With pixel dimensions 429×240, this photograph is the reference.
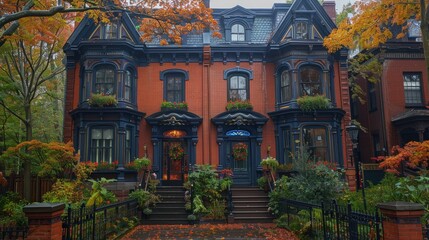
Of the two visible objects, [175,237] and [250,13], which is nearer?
[175,237]

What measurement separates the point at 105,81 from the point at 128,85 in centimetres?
125

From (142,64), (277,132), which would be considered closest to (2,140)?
(142,64)

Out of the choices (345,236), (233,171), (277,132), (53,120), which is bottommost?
(345,236)

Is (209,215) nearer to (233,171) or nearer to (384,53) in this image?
(233,171)

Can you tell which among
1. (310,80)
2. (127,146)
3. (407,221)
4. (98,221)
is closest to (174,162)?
(127,146)

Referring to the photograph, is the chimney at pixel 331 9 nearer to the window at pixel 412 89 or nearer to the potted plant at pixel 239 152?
the window at pixel 412 89

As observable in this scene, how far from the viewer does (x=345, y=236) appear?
8.06 metres

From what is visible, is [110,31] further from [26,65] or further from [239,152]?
[239,152]

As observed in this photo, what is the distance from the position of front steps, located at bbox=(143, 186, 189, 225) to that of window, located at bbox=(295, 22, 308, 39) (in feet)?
35.8

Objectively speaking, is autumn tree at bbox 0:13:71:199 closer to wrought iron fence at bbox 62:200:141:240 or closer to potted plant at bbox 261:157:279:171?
wrought iron fence at bbox 62:200:141:240

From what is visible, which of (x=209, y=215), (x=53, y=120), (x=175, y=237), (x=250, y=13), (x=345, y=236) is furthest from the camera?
(x=53, y=120)

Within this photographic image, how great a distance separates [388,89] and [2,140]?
2431 centimetres

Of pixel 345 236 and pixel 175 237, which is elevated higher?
pixel 345 236

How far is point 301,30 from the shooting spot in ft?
66.0
